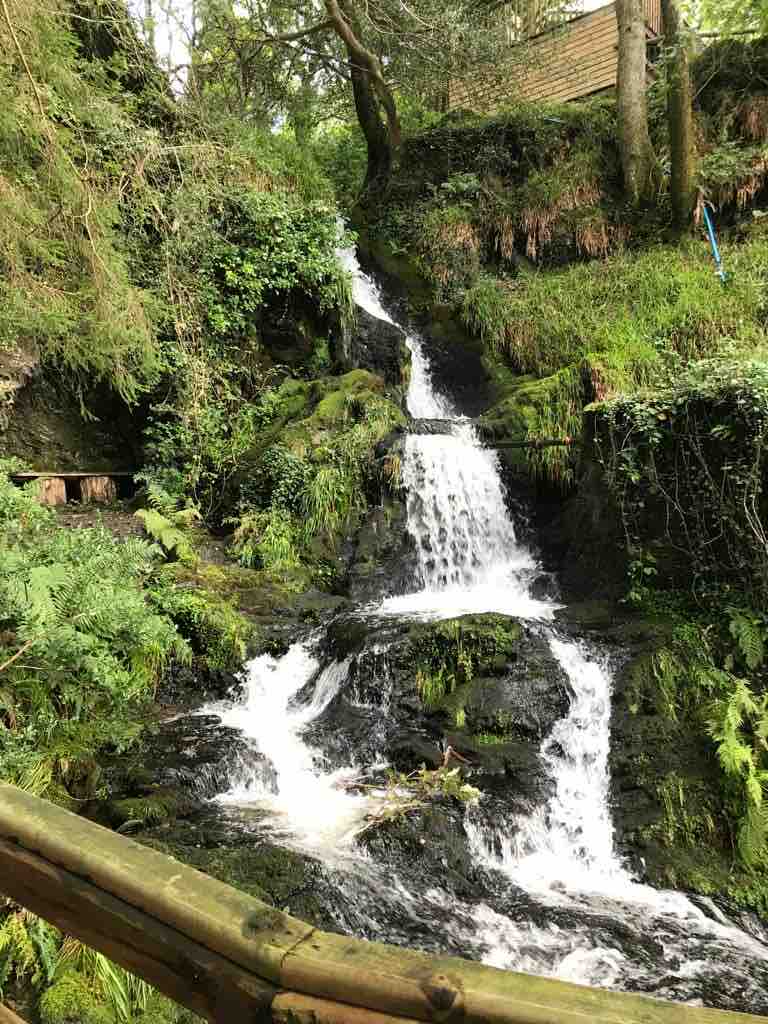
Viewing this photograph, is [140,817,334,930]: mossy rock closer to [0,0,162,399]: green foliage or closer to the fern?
the fern

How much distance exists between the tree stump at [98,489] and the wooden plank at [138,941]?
8810 millimetres

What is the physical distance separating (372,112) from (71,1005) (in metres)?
17.5

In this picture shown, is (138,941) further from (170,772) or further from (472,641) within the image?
(472,641)

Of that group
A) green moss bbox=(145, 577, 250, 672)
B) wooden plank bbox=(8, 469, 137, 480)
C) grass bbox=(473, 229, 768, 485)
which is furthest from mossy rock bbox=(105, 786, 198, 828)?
grass bbox=(473, 229, 768, 485)

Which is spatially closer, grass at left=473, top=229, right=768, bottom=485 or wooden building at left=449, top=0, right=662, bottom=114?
grass at left=473, top=229, right=768, bottom=485

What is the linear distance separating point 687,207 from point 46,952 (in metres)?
13.9

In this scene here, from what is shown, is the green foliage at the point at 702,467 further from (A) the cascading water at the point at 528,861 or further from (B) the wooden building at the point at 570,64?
(B) the wooden building at the point at 570,64

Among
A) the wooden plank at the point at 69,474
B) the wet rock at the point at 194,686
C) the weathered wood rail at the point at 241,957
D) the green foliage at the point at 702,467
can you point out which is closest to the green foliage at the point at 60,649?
the wet rock at the point at 194,686

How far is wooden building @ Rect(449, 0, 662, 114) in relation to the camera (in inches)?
621

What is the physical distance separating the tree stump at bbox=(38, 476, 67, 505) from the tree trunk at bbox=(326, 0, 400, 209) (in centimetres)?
1022

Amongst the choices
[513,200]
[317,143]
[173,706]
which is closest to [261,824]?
[173,706]

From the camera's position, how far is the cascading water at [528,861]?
3.82 meters

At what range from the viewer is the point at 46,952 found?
312 cm

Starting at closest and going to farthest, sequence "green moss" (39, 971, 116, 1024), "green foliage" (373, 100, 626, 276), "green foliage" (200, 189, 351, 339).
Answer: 1. "green moss" (39, 971, 116, 1024)
2. "green foliage" (200, 189, 351, 339)
3. "green foliage" (373, 100, 626, 276)
